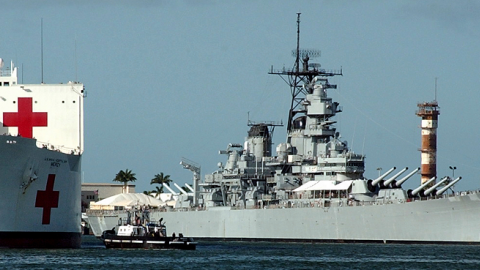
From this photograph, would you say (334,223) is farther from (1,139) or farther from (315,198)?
(1,139)

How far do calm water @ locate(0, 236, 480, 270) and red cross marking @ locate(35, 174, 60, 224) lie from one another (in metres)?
1.26

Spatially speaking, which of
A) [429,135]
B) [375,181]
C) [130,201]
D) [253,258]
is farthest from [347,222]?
[130,201]

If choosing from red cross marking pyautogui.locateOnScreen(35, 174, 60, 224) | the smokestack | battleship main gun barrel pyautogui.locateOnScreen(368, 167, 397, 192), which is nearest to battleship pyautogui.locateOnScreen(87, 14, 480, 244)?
battleship main gun barrel pyautogui.locateOnScreen(368, 167, 397, 192)

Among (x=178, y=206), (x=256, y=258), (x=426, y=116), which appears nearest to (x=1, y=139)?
(x=256, y=258)

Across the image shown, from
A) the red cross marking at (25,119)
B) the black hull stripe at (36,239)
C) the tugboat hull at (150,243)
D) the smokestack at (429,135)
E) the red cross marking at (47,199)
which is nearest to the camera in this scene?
the black hull stripe at (36,239)

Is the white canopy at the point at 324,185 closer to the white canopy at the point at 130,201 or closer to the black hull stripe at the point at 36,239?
the black hull stripe at the point at 36,239

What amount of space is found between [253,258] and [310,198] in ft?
53.5

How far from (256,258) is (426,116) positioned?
3387cm

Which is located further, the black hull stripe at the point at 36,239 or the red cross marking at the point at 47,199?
the red cross marking at the point at 47,199

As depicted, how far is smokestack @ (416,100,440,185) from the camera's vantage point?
69.1m

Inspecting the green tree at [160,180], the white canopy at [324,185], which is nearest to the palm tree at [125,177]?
the green tree at [160,180]

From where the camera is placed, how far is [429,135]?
70.1 meters

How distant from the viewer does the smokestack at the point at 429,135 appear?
6912cm

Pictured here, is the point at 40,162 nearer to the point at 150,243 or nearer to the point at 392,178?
the point at 150,243
